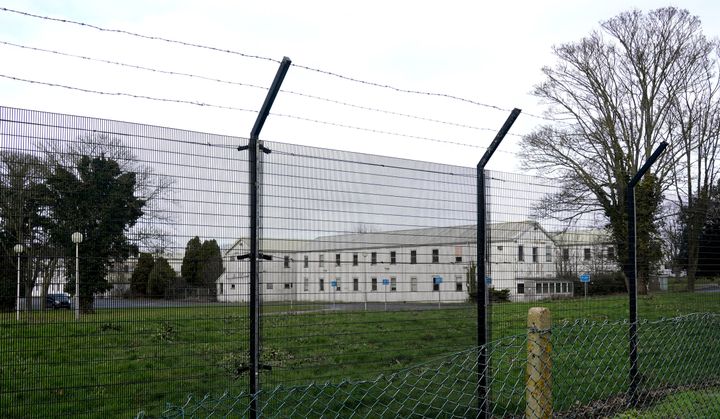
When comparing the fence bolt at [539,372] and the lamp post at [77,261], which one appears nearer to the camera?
the fence bolt at [539,372]

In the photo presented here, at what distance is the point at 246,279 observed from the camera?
4.36m

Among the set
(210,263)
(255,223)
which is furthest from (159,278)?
(255,223)

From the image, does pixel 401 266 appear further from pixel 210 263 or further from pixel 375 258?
pixel 210 263

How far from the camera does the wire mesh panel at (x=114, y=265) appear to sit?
3.66 meters

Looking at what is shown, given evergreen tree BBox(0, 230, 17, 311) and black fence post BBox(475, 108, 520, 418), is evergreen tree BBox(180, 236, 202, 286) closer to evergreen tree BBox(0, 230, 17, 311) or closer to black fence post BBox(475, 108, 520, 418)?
evergreen tree BBox(0, 230, 17, 311)

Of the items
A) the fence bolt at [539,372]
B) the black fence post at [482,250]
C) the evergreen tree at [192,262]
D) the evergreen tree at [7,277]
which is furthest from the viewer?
the black fence post at [482,250]

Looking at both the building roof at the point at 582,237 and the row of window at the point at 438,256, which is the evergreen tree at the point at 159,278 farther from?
the building roof at the point at 582,237

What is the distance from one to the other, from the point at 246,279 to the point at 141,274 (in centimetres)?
67

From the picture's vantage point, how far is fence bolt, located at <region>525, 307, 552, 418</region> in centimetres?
301

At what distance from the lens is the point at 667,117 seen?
2255cm

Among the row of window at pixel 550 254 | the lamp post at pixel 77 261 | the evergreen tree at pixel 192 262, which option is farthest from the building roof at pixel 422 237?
the lamp post at pixel 77 261

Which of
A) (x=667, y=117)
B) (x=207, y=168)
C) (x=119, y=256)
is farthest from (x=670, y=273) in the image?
(x=667, y=117)

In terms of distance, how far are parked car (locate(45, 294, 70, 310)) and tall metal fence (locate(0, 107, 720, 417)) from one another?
0.01 metres

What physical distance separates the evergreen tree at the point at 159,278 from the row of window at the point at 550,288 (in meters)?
3.16
